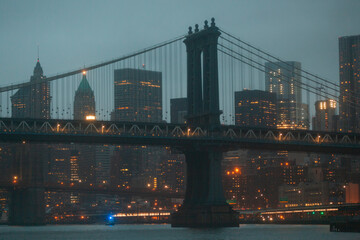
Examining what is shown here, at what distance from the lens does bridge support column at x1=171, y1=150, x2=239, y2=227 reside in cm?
11425

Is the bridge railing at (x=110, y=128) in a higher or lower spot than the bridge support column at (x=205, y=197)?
higher

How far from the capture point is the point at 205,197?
117 meters

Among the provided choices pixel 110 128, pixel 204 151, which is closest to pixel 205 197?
pixel 204 151

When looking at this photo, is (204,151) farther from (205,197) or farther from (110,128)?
(110,128)

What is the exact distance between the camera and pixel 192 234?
101125 millimetres

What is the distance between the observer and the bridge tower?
11500cm

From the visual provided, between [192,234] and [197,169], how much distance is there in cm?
→ 2004

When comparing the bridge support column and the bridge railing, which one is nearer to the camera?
the bridge railing

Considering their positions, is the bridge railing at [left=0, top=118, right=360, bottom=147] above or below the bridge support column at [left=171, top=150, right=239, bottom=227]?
above

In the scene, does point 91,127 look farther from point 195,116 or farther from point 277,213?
point 277,213

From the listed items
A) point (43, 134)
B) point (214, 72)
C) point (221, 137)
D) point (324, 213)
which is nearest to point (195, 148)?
point (221, 137)

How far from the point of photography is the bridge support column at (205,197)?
375 ft

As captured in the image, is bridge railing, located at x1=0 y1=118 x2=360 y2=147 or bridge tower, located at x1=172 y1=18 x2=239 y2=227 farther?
bridge tower, located at x1=172 y1=18 x2=239 y2=227

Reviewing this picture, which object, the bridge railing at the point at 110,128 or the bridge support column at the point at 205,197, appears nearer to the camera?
the bridge railing at the point at 110,128
